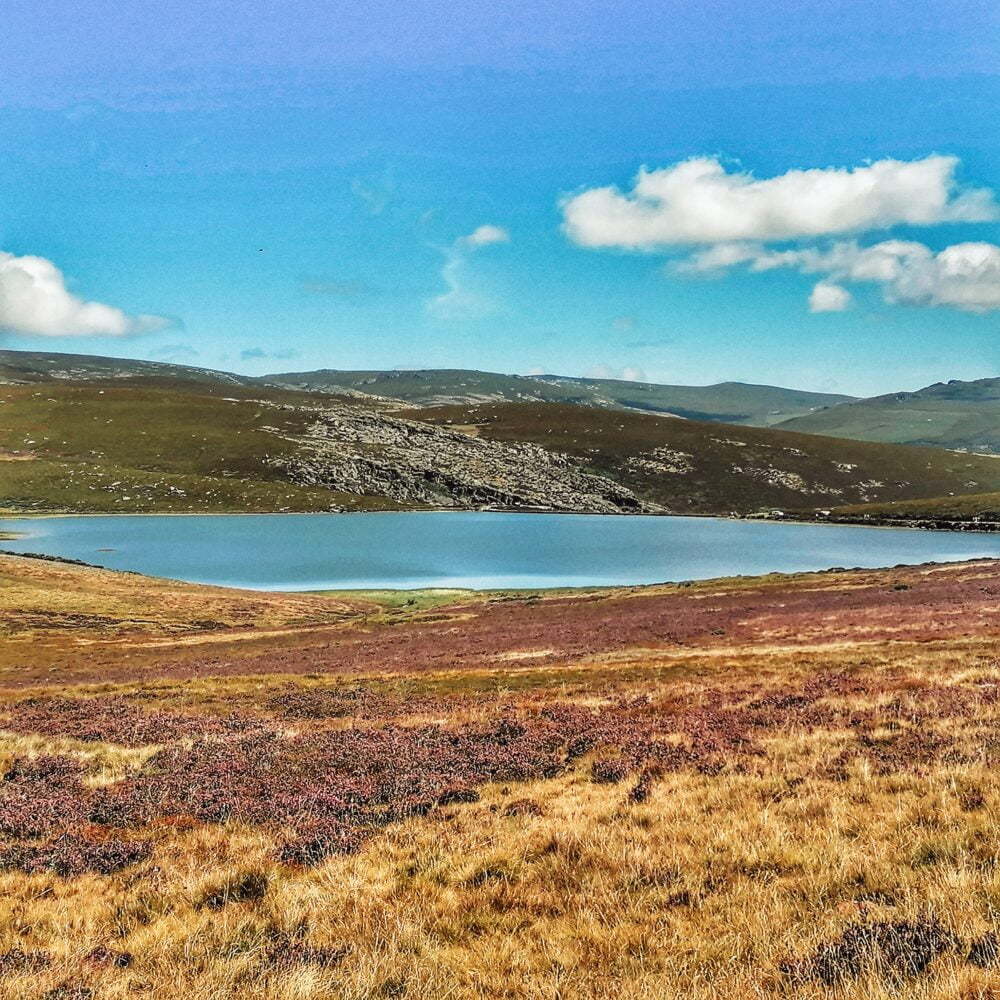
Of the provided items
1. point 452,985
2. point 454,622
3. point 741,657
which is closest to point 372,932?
point 452,985

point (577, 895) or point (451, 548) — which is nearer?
point (577, 895)

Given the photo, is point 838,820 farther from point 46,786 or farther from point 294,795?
point 46,786

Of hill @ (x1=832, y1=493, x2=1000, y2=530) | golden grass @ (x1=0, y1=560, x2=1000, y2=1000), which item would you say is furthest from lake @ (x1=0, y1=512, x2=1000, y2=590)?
golden grass @ (x1=0, y1=560, x2=1000, y2=1000)

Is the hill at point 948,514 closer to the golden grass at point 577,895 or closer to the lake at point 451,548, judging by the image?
the lake at point 451,548

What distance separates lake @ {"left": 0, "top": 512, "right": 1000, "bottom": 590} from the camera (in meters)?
105

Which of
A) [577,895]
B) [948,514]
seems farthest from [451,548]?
[948,514]

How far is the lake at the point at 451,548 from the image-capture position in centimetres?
10481

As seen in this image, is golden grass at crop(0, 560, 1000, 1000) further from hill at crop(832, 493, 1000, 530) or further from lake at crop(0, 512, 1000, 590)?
hill at crop(832, 493, 1000, 530)

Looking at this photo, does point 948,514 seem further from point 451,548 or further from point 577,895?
point 577,895

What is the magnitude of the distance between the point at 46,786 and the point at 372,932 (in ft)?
36.0

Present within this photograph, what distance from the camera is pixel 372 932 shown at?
8.27m

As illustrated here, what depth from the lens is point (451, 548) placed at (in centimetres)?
13125

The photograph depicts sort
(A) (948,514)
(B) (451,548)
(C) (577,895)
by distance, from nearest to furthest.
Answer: (C) (577,895)
(B) (451,548)
(A) (948,514)

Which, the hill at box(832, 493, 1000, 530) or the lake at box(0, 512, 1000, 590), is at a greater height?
the hill at box(832, 493, 1000, 530)
